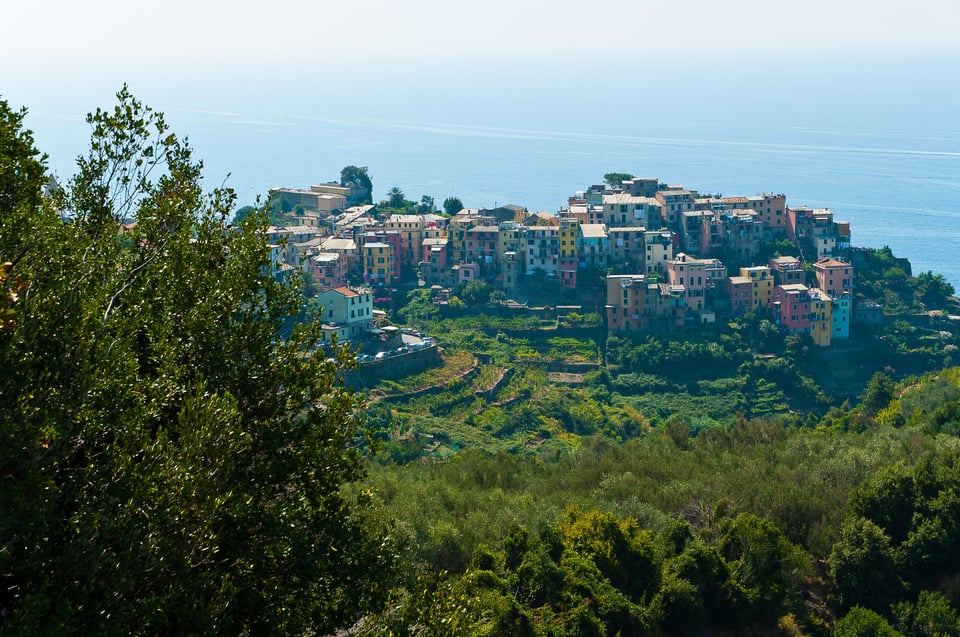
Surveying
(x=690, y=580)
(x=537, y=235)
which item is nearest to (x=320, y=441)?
(x=690, y=580)

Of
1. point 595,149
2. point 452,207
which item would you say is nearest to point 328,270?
point 452,207

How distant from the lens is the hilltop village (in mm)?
23219

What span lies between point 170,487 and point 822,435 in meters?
12.8

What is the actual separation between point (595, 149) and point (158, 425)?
2208 inches

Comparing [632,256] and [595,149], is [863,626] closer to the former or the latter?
[632,256]

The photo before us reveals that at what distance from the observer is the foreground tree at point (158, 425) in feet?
11.2

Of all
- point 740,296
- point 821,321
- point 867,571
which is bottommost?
point 867,571

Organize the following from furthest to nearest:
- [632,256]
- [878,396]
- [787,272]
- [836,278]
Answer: [632,256] < [787,272] < [836,278] < [878,396]

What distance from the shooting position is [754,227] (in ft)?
84.0

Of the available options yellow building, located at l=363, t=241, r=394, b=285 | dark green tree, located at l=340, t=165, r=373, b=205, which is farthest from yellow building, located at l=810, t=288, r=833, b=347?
dark green tree, located at l=340, t=165, r=373, b=205

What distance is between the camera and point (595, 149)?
5919 cm

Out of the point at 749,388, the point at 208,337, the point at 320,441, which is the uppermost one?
the point at 208,337

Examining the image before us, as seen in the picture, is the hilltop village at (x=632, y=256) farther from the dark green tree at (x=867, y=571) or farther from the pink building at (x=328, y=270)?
the dark green tree at (x=867, y=571)

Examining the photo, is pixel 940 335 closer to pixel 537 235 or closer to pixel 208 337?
pixel 537 235
